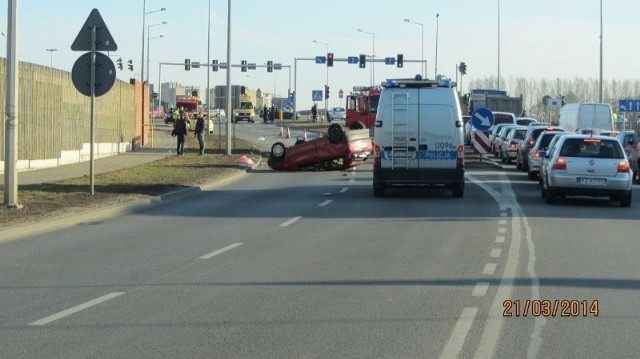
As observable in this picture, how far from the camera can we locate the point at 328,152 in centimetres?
3694

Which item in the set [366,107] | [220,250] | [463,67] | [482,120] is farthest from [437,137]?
[463,67]

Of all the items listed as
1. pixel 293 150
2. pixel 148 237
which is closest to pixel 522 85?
pixel 293 150

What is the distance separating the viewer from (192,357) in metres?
8.00

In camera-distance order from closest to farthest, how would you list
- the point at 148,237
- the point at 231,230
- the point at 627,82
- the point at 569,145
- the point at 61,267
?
1. the point at 61,267
2. the point at 148,237
3. the point at 231,230
4. the point at 569,145
5. the point at 627,82

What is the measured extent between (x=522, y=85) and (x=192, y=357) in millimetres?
143945

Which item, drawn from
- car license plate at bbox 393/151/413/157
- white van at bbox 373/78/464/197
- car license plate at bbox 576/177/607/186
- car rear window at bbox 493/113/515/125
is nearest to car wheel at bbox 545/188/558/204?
car license plate at bbox 576/177/607/186

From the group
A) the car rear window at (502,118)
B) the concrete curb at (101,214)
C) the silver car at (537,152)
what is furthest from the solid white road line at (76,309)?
the car rear window at (502,118)

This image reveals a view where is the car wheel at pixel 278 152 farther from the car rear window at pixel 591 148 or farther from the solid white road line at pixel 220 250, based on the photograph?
the solid white road line at pixel 220 250

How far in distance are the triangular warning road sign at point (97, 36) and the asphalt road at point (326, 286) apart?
12.4 feet

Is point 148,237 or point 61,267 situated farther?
point 148,237

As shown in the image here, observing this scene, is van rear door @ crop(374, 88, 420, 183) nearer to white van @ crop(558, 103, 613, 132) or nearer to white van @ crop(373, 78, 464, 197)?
white van @ crop(373, 78, 464, 197)

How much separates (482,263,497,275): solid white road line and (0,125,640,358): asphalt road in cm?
5

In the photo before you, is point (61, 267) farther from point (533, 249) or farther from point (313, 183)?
point (313, 183)
